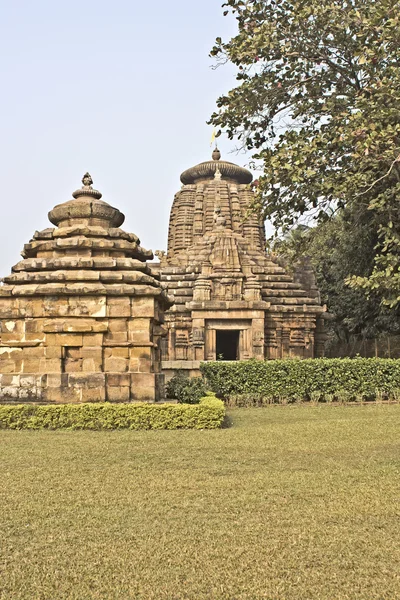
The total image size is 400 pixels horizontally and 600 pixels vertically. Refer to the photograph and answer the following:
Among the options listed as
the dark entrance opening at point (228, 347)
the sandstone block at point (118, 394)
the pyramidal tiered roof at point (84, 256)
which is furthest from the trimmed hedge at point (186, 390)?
the dark entrance opening at point (228, 347)

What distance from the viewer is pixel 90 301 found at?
1167 centimetres

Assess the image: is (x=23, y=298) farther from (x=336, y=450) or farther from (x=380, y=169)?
(x=380, y=169)

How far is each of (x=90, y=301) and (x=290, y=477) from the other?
20.9 feet

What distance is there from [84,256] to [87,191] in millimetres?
1802

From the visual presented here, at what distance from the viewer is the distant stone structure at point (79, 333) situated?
11367 millimetres

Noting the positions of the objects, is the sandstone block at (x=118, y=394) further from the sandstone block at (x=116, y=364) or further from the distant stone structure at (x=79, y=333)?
the sandstone block at (x=116, y=364)

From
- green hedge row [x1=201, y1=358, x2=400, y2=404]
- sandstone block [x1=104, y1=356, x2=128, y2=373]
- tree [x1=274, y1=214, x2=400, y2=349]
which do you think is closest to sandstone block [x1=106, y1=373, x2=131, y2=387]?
sandstone block [x1=104, y1=356, x2=128, y2=373]

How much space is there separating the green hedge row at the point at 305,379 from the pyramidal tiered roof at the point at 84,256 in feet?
15.9

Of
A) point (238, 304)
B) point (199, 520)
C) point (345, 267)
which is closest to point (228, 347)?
point (345, 267)

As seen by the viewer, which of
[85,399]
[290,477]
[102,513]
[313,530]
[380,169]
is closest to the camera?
[313,530]

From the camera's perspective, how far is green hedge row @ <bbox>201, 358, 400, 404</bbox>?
16641 mm

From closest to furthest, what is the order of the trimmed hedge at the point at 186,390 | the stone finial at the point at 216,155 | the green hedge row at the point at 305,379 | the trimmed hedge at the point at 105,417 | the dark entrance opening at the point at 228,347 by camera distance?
the trimmed hedge at the point at 105,417 → the trimmed hedge at the point at 186,390 → the green hedge row at the point at 305,379 → the dark entrance opening at the point at 228,347 → the stone finial at the point at 216,155

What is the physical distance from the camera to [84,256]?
1231 centimetres

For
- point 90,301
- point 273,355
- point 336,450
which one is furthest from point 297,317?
point 336,450
